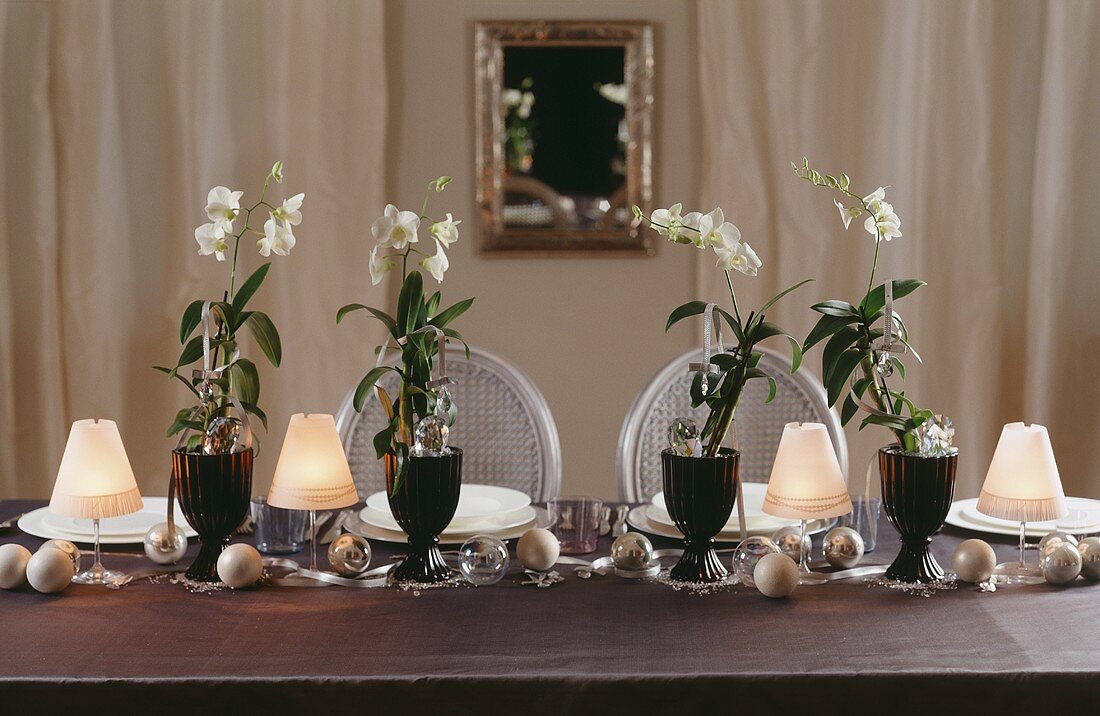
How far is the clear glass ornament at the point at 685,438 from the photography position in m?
1.37

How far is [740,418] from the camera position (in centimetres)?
218

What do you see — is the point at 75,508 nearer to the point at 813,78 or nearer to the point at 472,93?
the point at 472,93

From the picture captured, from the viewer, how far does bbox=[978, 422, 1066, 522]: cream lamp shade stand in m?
1.37

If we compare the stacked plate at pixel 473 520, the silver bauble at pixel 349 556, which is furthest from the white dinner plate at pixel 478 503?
the silver bauble at pixel 349 556

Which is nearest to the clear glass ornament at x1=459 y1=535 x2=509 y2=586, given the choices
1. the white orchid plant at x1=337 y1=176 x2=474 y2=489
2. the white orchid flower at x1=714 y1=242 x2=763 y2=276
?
the white orchid plant at x1=337 y1=176 x2=474 y2=489

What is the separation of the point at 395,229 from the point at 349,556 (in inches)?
16.7

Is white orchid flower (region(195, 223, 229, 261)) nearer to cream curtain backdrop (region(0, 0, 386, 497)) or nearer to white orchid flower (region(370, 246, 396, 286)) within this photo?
white orchid flower (region(370, 246, 396, 286))

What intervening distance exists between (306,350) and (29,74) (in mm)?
1069

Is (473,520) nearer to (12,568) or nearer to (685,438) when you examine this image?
(685,438)

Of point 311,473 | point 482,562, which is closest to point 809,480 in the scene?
point 482,562

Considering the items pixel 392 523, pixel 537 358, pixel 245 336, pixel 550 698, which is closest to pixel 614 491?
pixel 537 358

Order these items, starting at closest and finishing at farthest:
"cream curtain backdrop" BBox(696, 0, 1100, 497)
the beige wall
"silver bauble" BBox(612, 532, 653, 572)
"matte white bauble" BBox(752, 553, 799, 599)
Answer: "matte white bauble" BBox(752, 553, 799, 599) → "silver bauble" BBox(612, 532, 653, 572) → "cream curtain backdrop" BBox(696, 0, 1100, 497) → the beige wall

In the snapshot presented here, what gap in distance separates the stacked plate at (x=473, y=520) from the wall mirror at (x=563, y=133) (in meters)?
1.47

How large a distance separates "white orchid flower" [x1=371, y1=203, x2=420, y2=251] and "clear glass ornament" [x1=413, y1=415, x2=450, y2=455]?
0.75 ft
